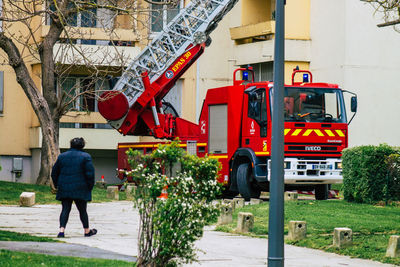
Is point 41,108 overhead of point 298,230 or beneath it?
overhead

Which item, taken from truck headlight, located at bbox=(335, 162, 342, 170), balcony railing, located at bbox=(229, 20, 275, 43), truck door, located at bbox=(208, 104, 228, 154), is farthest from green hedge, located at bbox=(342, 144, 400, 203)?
balcony railing, located at bbox=(229, 20, 275, 43)

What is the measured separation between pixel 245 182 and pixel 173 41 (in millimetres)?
5327

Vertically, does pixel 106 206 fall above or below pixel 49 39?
below

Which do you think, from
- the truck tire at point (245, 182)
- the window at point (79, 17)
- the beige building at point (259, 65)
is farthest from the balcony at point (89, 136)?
the truck tire at point (245, 182)

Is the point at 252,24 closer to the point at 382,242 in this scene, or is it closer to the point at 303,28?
the point at 303,28

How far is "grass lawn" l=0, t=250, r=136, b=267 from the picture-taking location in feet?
34.5

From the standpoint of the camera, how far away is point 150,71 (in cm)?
2544

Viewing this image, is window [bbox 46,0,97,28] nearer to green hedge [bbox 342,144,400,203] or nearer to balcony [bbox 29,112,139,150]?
balcony [bbox 29,112,139,150]

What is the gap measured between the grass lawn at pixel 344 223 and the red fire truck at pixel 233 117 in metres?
2.27

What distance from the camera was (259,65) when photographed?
33875mm

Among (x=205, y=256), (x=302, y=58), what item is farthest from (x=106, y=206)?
(x=302, y=58)

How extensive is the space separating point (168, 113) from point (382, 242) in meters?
13.7

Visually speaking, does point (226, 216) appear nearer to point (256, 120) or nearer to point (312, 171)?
point (256, 120)

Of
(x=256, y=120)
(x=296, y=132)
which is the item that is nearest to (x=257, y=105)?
(x=256, y=120)
